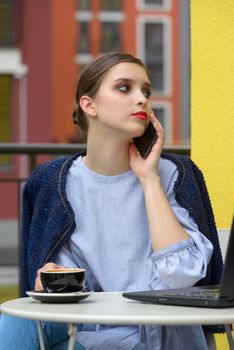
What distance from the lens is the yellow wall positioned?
3.21 metres

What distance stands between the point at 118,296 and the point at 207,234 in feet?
1.56

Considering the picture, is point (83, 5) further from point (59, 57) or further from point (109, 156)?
point (109, 156)

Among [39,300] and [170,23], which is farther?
[170,23]

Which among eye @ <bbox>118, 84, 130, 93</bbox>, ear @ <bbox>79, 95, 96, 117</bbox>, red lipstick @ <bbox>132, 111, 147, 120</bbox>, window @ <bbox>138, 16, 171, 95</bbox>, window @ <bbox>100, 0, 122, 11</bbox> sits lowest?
red lipstick @ <bbox>132, 111, 147, 120</bbox>

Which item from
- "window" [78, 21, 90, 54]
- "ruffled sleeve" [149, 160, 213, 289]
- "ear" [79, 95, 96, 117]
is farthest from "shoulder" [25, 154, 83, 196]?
"window" [78, 21, 90, 54]

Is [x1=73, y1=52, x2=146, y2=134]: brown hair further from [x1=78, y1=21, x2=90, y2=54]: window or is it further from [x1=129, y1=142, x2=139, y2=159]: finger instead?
[x1=78, y1=21, x2=90, y2=54]: window

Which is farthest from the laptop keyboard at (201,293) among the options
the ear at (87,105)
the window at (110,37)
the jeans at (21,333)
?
the window at (110,37)

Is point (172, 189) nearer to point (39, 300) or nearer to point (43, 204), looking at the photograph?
point (43, 204)

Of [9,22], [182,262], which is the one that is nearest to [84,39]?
[9,22]

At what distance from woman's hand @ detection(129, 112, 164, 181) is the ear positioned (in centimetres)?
15

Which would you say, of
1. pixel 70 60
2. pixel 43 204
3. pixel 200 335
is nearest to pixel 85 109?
pixel 43 204

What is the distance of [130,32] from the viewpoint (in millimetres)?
14289

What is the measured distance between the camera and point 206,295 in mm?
2047

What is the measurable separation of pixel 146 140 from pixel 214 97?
0.69 metres
